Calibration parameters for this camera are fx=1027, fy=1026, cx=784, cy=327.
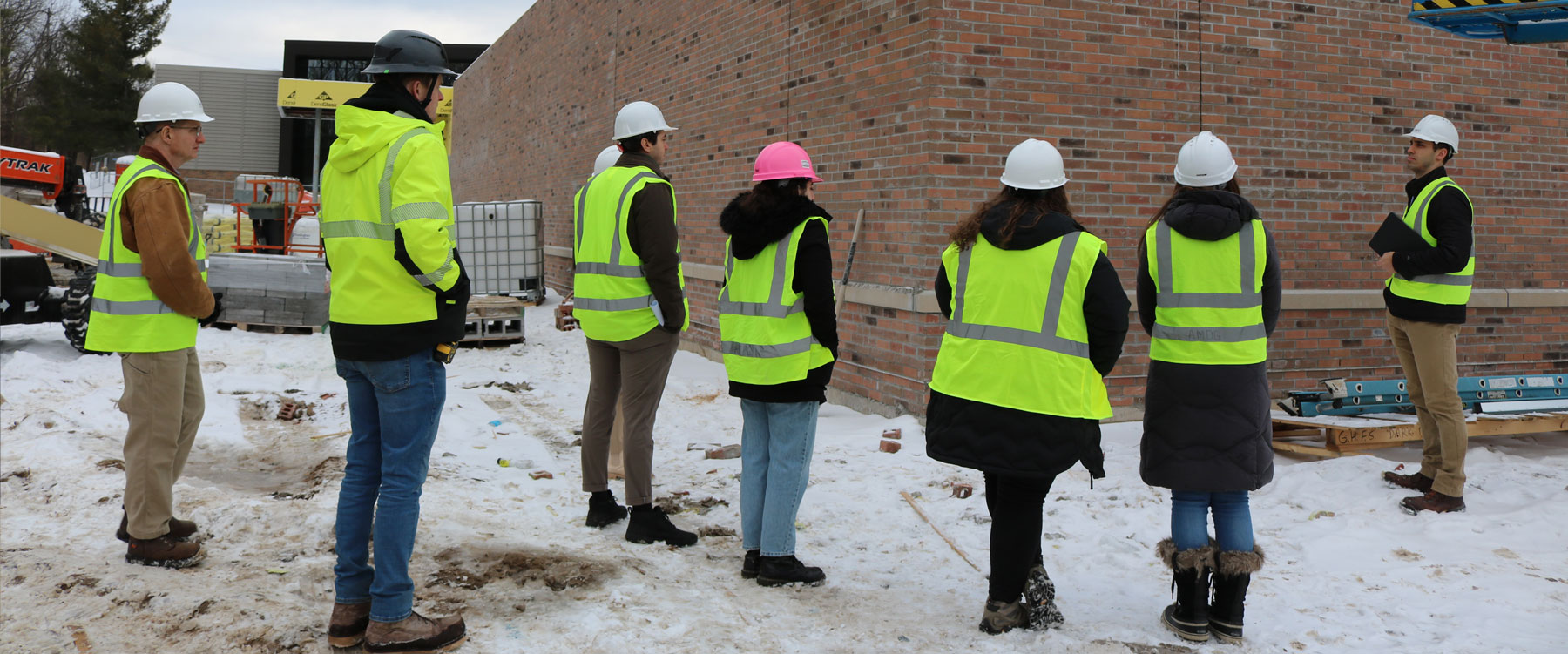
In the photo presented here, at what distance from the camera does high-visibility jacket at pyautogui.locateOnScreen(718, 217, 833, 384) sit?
4316mm

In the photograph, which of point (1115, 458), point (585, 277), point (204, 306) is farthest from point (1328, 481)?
point (204, 306)

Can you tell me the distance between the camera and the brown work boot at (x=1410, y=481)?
5.77 m

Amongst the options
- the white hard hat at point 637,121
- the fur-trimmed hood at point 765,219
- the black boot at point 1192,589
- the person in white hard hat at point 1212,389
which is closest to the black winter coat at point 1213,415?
the person in white hard hat at point 1212,389

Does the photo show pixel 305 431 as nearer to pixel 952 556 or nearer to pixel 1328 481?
pixel 952 556

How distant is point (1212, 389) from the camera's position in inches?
151

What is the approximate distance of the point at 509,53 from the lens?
22.0 m

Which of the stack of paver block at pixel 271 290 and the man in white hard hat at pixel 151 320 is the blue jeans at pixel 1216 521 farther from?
the stack of paver block at pixel 271 290

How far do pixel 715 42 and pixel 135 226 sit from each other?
6.91 meters

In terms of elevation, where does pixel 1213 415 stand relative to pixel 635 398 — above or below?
above

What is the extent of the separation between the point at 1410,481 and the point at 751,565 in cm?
395

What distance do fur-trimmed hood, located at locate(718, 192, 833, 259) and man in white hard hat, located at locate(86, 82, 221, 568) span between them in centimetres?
244

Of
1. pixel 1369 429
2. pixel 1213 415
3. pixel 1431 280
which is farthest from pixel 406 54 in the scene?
pixel 1369 429

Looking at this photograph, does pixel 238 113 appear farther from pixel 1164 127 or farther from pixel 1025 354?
pixel 1025 354

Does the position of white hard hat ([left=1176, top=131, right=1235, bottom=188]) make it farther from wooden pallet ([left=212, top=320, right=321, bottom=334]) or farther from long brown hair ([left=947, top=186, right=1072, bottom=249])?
wooden pallet ([left=212, top=320, right=321, bottom=334])
